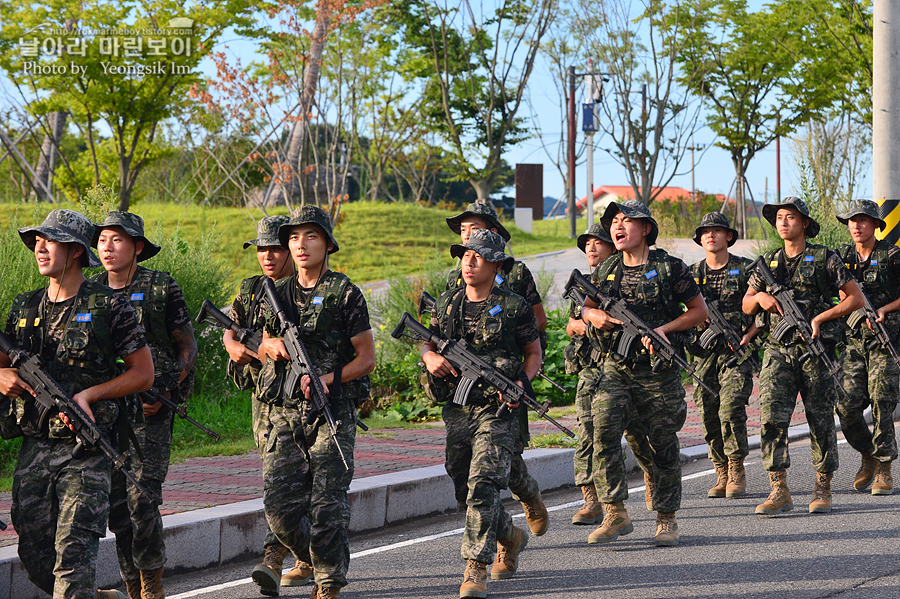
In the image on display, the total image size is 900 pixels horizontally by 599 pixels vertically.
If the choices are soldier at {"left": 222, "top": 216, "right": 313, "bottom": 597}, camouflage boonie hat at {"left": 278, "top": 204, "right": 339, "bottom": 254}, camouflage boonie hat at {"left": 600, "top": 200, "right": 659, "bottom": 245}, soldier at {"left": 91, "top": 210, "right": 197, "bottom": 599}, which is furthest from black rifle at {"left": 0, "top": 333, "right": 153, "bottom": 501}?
camouflage boonie hat at {"left": 600, "top": 200, "right": 659, "bottom": 245}

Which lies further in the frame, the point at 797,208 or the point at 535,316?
the point at 797,208

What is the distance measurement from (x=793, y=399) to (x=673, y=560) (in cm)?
199

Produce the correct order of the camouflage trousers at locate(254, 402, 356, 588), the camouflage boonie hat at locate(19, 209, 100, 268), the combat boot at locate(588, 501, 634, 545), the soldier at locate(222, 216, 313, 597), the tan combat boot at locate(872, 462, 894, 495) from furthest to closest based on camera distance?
1. the tan combat boot at locate(872, 462, 894, 495)
2. the combat boot at locate(588, 501, 634, 545)
3. the soldier at locate(222, 216, 313, 597)
4. the camouflage trousers at locate(254, 402, 356, 588)
5. the camouflage boonie hat at locate(19, 209, 100, 268)

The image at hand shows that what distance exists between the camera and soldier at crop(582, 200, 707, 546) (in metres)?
6.37

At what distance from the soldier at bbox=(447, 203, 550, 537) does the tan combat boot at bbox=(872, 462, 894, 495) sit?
278cm

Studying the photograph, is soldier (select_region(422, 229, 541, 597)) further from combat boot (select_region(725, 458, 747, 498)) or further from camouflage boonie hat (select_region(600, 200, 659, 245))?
combat boot (select_region(725, 458, 747, 498))

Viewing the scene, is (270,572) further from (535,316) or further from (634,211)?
(634,211)

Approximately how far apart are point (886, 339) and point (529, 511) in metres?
3.46

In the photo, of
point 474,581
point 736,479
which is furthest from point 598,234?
point 474,581

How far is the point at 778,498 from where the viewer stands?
715 centimetres

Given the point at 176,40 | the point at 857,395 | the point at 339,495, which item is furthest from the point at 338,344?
the point at 176,40

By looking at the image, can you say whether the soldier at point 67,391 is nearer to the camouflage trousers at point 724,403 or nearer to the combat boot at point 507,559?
the combat boot at point 507,559

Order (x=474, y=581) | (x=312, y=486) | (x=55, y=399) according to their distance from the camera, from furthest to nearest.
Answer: (x=474, y=581) → (x=312, y=486) → (x=55, y=399)

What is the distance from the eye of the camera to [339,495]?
4.89 metres
